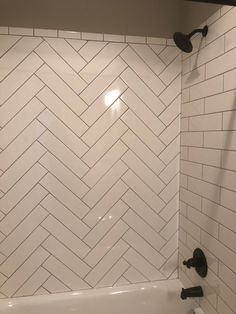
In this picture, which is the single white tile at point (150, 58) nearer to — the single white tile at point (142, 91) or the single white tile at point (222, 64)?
the single white tile at point (142, 91)

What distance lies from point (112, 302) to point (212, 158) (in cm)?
104

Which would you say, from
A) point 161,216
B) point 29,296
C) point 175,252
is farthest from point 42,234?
point 175,252

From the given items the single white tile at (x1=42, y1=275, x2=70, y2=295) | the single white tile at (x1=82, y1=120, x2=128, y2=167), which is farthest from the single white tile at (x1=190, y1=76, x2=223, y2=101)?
the single white tile at (x1=42, y1=275, x2=70, y2=295)

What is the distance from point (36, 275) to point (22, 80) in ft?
3.69

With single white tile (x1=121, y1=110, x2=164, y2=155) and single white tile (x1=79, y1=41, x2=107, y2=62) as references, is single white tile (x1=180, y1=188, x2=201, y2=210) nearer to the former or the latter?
single white tile (x1=121, y1=110, x2=164, y2=155)

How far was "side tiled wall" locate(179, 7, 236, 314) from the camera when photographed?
1192 mm

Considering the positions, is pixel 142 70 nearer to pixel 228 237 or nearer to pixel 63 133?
pixel 63 133

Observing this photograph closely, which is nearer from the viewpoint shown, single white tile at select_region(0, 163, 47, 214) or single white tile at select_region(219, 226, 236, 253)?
single white tile at select_region(219, 226, 236, 253)

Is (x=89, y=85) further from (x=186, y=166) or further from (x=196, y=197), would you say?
(x=196, y=197)

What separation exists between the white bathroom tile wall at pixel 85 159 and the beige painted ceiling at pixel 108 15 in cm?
Answer: 6

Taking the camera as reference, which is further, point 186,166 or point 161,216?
point 161,216

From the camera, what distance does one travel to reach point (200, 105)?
1458mm

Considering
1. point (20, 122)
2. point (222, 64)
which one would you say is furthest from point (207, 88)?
point (20, 122)

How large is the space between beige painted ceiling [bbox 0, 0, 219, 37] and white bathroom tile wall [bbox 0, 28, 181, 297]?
0.19 ft
